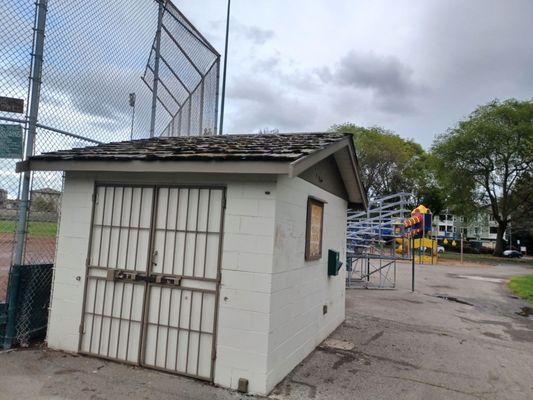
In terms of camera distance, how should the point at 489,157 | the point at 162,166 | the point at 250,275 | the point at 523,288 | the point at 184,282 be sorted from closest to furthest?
1. the point at 250,275
2. the point at 162,166
3. the point at 184,282
4. the point at 523,288
5. the point at 489,157

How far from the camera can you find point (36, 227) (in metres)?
5.57

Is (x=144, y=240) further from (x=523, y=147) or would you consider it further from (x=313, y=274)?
(x=523, y=147)

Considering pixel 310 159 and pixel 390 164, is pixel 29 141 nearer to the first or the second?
pixel 310 159

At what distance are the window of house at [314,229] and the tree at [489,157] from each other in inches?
1413

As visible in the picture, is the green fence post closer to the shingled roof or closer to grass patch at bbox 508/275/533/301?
the shingled roof

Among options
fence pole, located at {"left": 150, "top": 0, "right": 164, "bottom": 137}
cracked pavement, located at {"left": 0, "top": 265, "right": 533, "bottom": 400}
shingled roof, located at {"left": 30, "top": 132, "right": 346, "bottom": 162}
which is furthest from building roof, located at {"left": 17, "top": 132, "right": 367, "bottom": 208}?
cracked pavement, located at {"left": 0, "top": 265, "right": 533, "bottom": 400}

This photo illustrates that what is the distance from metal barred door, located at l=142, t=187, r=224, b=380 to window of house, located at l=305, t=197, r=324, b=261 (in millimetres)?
1433

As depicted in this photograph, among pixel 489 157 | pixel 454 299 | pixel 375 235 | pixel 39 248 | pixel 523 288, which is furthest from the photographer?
pixel 489 157

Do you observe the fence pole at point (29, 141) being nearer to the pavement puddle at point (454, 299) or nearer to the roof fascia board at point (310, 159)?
the roof fascia board at point (310, 159)

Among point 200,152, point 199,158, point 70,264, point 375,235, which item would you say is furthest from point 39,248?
point 375,235

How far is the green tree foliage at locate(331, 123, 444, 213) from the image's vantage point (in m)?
40.7

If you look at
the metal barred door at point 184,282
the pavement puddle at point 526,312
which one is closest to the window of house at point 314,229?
the metal barred door at point 184,282

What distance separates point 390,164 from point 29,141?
39517 mm

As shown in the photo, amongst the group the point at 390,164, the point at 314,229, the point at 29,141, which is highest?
the point at 390,164
